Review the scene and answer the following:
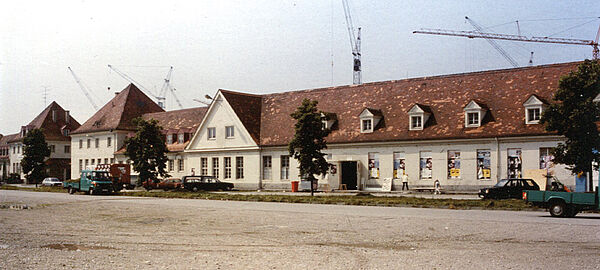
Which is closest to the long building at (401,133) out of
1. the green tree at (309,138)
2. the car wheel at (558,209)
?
the green tree at (309,138)

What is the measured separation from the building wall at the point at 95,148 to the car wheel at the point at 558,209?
59.7 metres

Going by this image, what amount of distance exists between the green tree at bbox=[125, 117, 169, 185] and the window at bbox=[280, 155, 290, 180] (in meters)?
10.4

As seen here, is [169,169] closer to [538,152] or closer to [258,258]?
[538,152]

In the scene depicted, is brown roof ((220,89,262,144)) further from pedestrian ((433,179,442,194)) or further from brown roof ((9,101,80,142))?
brown roof ((9,101,80,142))

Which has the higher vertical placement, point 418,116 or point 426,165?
point 418,116

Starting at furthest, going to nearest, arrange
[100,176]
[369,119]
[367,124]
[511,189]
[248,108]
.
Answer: [248,108] → [367,124] → [369,119] → [100,176] → [511,189]

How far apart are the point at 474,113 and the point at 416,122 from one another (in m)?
4.67

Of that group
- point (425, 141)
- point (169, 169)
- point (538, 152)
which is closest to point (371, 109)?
point (425, 141)

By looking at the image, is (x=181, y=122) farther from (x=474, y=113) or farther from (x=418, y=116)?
(x=474, y=113)

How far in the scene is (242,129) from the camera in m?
55.8

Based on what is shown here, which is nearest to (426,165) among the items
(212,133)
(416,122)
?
(416,122)

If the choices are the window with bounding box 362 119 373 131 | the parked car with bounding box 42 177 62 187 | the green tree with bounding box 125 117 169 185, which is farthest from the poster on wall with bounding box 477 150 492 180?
the parked car with bounding box 42 177 62 187

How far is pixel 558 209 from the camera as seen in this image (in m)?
22.3

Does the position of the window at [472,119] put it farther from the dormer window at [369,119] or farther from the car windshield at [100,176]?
the car windshield at [100,176]
